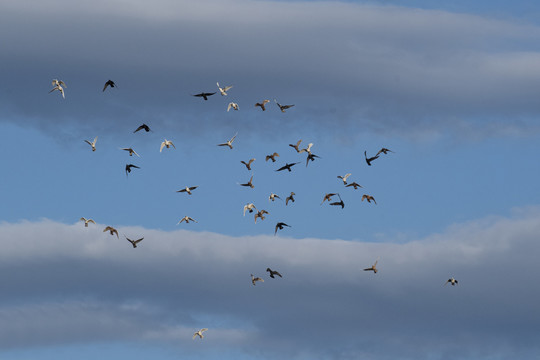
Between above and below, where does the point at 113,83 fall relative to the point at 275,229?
above

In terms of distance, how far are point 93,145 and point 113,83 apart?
9.80 metres

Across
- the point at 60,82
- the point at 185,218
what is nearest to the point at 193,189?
the point at 185,218

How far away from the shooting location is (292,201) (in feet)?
522

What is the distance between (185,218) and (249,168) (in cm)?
1264

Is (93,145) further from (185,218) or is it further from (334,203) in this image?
(334,203)

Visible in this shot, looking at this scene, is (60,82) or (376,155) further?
(60,82)

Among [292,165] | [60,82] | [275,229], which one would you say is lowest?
[275,229]

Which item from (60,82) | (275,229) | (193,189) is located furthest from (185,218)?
(60,82)

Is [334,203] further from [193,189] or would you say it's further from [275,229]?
[193,189]

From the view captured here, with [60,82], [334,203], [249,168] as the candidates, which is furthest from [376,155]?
[60,82]

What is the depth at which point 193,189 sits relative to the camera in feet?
532

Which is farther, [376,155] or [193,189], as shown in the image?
[193,189]

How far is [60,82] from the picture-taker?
16500 cm

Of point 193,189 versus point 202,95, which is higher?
point 202,95
